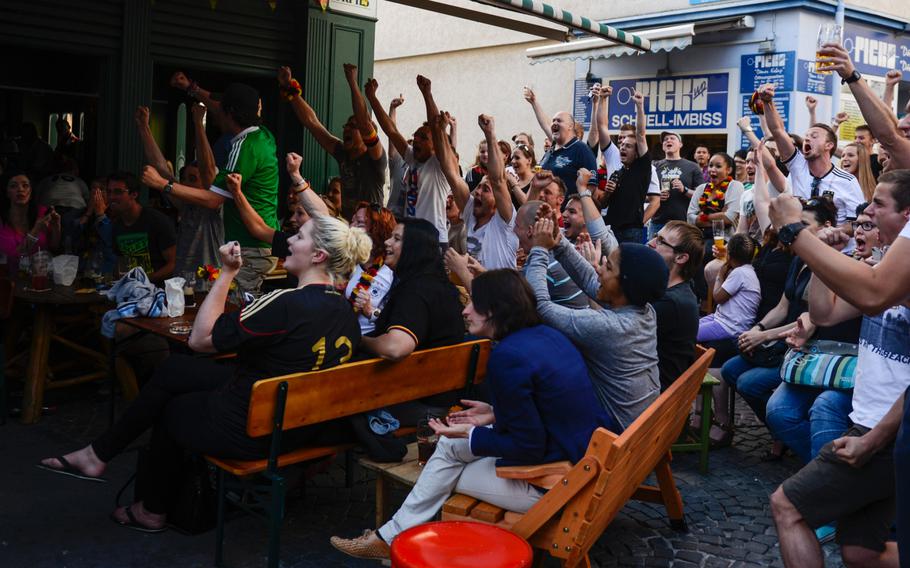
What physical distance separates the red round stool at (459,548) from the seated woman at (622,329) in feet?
3.18

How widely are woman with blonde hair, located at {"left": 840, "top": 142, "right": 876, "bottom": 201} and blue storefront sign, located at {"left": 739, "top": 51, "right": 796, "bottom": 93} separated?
23.7 feet

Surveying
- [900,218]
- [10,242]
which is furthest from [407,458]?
[10,242]

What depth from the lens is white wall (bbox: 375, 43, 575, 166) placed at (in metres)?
18.7

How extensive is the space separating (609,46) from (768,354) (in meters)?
10.1

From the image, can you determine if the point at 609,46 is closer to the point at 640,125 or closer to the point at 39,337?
the point at 640,125

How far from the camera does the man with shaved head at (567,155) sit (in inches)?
332

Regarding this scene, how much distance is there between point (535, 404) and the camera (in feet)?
12.0

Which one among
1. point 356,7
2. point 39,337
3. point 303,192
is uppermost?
point 356,7

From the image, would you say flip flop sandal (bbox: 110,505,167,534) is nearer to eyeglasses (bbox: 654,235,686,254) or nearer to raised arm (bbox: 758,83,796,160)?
eyeglasses (bbox: 654,235,686,254)

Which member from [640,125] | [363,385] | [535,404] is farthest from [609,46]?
[535,404]

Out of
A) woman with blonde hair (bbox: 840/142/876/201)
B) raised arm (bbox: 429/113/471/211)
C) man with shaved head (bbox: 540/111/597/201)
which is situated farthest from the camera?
man with shaved head (bbox: 540/111/597/201)

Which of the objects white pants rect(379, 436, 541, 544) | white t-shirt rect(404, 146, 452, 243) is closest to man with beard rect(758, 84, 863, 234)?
white t-shirt rect(404, 146, 452, 243)

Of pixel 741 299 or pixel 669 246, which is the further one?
pixel 741 299

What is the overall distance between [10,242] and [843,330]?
5.79 metres
